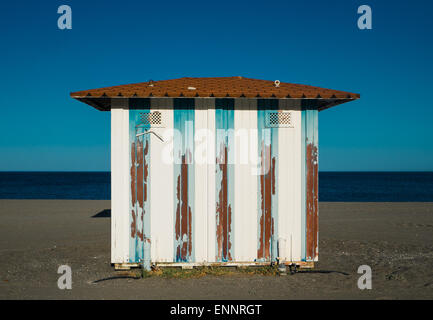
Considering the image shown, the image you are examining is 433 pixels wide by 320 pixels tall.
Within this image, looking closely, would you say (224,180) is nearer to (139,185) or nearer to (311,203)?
(139,185)

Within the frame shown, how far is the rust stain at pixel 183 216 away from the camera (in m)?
7.26

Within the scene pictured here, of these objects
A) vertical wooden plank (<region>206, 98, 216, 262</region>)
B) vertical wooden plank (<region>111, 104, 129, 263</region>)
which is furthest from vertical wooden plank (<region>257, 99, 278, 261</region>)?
vertical wooden plank (<region>111, 104, 129, 263</region>)

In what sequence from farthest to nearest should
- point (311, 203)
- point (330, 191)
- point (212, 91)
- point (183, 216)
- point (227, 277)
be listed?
point (330, 191) < point (311, 203) < point (183, 216) < point (212, 91) < point (227, 277)

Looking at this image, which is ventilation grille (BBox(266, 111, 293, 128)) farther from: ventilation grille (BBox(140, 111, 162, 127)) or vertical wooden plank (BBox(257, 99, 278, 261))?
ventilation grille (BBox(140, 111, 162, 127))

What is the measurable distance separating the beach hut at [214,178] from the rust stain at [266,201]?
20mm

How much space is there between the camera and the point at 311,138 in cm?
737

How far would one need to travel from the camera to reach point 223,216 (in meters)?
7.32

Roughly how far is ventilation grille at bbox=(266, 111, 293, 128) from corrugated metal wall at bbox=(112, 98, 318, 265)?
57mm

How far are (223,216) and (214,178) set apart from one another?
0.77m

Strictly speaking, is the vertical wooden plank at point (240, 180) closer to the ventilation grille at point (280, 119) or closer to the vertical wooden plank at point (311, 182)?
the ventilation grille at point (280, 119)

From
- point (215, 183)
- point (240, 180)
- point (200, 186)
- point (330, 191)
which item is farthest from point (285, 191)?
point (330, 191)

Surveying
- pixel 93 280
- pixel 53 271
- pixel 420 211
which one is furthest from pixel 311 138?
pixel 420 211

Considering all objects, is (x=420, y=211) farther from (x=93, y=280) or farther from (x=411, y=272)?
(x=93, y=280)
